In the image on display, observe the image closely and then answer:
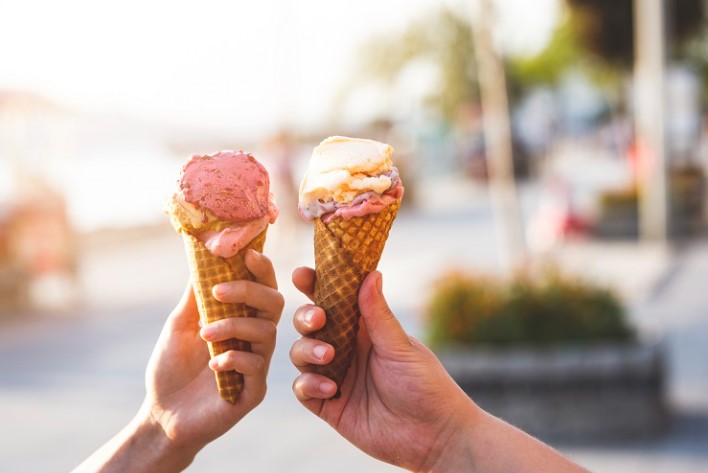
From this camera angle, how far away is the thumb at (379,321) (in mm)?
1785

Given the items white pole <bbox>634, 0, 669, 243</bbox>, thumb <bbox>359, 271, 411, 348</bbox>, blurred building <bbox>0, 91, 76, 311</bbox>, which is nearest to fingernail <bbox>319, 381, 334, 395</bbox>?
thumb <bbox>359, 271, 411, 348</bbox>

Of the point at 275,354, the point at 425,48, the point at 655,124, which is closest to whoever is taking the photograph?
the point at 275,354

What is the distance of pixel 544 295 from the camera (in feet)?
19.7

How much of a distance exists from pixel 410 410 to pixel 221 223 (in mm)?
506

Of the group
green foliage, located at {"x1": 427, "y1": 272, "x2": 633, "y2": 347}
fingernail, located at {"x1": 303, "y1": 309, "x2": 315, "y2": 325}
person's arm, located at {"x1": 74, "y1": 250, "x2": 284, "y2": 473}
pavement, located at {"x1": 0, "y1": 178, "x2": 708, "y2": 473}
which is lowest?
pavement, located at {"x1": 0, "y1": 178, "x2": 708, "y2": 473}

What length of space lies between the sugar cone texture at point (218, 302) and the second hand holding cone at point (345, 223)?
145 mm

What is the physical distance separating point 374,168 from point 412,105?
34309mm

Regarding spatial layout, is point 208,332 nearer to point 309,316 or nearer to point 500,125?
point 309,316

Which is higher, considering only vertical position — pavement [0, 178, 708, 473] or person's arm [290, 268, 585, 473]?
person's arm [290, 268, 585, 473]

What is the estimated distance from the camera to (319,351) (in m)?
1.75

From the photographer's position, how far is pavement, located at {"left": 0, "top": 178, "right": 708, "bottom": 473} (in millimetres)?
5758

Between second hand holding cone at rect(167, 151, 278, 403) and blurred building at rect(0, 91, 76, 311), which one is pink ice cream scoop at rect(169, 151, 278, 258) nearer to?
second hand holding cone at rect(167, 151, 278, 403)

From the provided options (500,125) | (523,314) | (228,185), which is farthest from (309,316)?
(500,125)

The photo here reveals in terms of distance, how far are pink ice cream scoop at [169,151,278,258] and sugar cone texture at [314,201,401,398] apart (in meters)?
0.15
